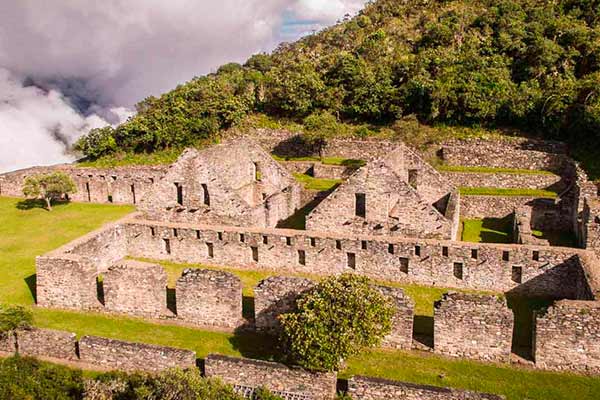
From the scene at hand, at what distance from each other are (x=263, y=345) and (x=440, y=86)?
31.8m

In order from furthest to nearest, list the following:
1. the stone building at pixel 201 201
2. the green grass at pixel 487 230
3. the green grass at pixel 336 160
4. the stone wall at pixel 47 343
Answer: the green grass at pixel 336 160, the green grass at pixel 487 230, the stone building at pixel 201 201, the stone wall at pixel 47 343

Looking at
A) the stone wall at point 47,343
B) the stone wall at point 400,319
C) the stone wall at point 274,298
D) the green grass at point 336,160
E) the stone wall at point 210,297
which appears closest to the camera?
the stone wall at point 400,319

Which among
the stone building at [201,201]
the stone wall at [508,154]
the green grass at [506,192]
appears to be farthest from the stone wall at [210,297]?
the stone wall at [508,154]

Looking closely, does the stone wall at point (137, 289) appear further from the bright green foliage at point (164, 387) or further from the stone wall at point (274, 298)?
the bright green foliage at point (164, 387)

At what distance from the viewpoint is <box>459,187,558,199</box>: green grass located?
33.1 metres

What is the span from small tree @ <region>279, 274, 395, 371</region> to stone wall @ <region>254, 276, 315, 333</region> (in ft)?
4.95

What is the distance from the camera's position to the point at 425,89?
4600 centimetres

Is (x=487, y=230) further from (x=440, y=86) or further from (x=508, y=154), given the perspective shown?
(x=440, y=86)

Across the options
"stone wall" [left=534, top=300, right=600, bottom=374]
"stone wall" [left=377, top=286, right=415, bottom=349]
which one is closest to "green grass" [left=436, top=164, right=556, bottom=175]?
"stone wall" [left=534, top=300, right=600, bottom=374]

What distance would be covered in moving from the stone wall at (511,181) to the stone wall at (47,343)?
942 inches

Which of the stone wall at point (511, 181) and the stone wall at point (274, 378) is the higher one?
the stone wall at point (511, 181)

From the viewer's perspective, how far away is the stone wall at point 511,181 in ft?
113

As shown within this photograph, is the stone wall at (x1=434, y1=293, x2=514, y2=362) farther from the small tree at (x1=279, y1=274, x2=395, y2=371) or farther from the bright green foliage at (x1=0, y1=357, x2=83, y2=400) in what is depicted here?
the bright green foliage at (x1=0, y1=357, x2=83, y2=400)

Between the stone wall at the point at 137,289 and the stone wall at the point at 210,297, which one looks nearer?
the stone wall at the point at 210,297
